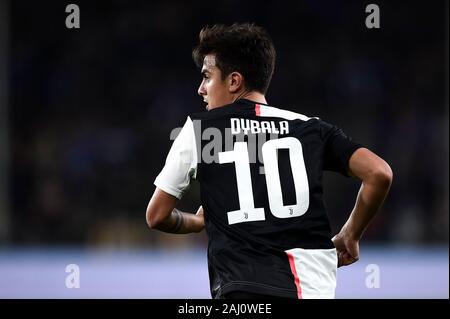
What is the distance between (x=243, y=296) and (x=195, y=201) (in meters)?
7.81

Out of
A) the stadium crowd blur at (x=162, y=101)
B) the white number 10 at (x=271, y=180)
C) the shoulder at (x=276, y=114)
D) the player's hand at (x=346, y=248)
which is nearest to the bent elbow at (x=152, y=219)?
the white number 10 at (x=271, y=180)

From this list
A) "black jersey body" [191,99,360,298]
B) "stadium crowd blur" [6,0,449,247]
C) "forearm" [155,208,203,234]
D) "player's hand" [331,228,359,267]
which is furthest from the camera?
"stadium crowd blur" [6,0,449,247]

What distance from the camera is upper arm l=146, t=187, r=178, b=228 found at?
9.16 ft

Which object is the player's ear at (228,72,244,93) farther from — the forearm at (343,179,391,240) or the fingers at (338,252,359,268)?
the fingers at (338,252,359,268)

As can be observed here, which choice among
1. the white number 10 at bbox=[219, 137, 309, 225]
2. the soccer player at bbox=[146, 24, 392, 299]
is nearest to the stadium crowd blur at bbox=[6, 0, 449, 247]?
the soccer player at bbox=[146, 24, 392, 299]

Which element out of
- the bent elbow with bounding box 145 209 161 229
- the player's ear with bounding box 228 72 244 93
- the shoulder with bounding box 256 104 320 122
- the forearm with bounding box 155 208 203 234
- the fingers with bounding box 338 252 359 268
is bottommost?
the fingers with bounding box 338 252 359 268

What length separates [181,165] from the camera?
108 inches

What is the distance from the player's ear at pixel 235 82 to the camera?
292 centimetres

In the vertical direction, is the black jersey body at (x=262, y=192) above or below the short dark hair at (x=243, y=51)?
below

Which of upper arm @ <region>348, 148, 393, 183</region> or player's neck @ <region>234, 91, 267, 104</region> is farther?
player's neck @ <region>234, 91, 267, 104</region>

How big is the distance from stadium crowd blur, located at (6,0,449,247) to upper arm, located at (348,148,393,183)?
283 inches

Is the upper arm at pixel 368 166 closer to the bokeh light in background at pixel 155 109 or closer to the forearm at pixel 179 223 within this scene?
the forearm at pixel 179 223

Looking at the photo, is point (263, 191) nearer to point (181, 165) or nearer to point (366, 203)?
point (181, 165)

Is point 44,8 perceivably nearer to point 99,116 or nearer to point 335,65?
point 99,116
